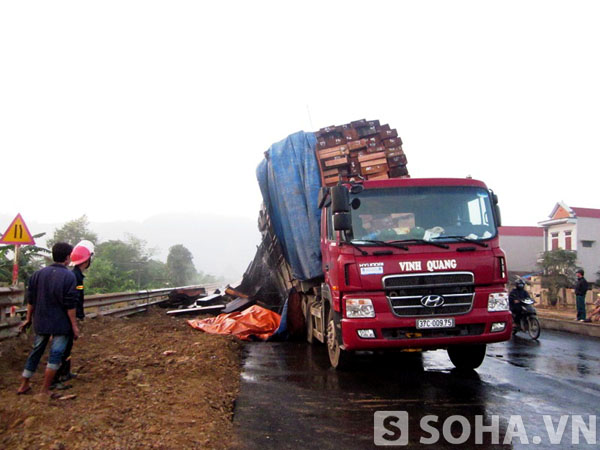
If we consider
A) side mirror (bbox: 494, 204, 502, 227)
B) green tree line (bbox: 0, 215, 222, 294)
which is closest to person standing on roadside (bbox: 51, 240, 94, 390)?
side mirror (bbox: 494, 204, 502, 227)

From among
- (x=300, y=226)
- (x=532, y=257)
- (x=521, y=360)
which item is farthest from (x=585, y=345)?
(x=532, y=257)

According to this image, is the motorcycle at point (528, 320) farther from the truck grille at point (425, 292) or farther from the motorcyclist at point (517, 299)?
the truck grille at point (425, 292)

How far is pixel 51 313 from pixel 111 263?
21.5m

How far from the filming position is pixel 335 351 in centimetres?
709

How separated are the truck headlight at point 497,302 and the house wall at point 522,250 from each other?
129 feet

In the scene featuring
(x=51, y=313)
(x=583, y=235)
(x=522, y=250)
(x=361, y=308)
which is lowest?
(x=522, y=250)

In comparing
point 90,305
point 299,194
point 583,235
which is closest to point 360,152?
point 299,194

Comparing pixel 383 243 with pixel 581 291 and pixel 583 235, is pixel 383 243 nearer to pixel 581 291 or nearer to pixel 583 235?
pixel 581 291

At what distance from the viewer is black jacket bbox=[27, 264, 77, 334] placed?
16.5 feet

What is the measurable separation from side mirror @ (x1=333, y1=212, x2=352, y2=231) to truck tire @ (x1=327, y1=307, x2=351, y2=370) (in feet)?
4.15

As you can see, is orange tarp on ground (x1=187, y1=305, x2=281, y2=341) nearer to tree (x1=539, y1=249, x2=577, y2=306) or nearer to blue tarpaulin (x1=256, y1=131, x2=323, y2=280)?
blue tarpaulin (x1=256, y1=131, x2=323, y2=280)

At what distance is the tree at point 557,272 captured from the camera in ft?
77.4

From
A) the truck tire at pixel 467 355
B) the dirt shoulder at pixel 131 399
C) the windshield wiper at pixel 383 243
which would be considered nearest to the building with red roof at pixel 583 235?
the truck tire at pixel 467 355

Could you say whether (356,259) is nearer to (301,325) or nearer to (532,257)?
(301,325)
